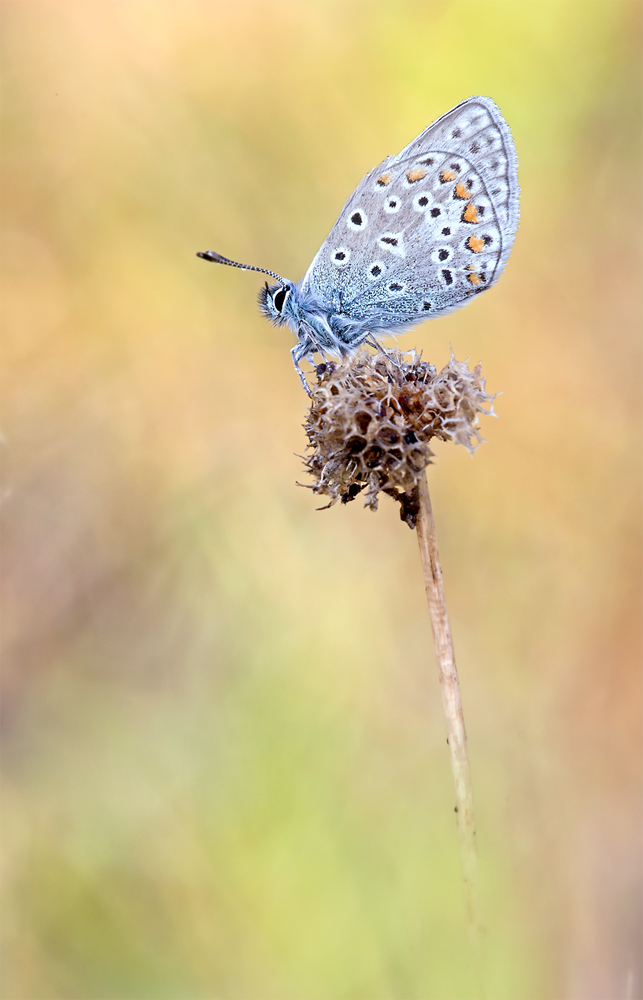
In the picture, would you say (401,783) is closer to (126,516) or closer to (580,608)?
(580,608)

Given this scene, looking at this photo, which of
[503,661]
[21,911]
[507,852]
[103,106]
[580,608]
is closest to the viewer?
[21,911]

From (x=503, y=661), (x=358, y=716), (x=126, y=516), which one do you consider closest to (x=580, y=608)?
(x=503, y=661)

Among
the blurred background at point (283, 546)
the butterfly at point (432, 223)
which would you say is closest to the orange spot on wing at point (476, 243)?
the butterfly at point (432, 223)

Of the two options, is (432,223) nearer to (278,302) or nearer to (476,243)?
(476,243)

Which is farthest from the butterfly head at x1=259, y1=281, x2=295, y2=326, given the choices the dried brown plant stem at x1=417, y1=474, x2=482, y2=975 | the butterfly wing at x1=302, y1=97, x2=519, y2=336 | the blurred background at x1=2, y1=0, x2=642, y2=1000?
the dried brown plant stem at x1=417, y1=474, x2=482, y2=975

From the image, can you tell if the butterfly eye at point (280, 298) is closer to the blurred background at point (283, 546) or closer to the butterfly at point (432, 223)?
the butterfly at point (432, 223)

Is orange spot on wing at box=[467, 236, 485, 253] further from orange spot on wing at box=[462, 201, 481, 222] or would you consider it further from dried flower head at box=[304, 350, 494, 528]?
dried flower head at box=[304, 350, 494, 528]

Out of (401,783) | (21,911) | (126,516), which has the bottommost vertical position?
(21,911)

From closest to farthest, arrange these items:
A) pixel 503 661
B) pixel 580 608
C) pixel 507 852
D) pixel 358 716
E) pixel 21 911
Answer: pixel 21 911 → pixel 507 852 → pixel 358 716 → pixel 503 661 → pixel 580 608
